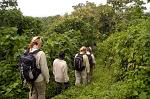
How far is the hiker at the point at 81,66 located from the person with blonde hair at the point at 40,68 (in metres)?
4.55

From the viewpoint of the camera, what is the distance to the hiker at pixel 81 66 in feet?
45.0

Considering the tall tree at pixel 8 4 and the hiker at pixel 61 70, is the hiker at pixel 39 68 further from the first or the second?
the tall tree at pixel 8 4

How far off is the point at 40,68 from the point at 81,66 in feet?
16.8

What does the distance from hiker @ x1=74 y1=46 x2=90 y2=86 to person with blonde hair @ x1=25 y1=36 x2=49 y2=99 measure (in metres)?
4.55

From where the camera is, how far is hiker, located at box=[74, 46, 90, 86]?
539 inches

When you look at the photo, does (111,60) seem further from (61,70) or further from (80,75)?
(61,70)

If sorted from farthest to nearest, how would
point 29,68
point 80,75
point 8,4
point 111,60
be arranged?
point 8,4 < point 111,60 < point 80,75 < point 29,68

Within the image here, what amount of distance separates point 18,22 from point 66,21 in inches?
231

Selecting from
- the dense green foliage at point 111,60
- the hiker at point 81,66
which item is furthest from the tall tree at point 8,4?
the hiker at point 81,66

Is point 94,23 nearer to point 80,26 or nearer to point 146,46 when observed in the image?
point 80,26

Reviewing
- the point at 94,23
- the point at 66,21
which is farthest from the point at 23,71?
the point at 94,23

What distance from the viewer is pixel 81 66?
1380 cm

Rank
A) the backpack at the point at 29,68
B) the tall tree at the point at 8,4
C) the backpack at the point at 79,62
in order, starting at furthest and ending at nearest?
1. the tall tree at the point at 8,4
2. the backpack at the point at 79,62
3. the backpack at the point at 29,68

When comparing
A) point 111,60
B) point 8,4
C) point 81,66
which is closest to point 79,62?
point 81,66
